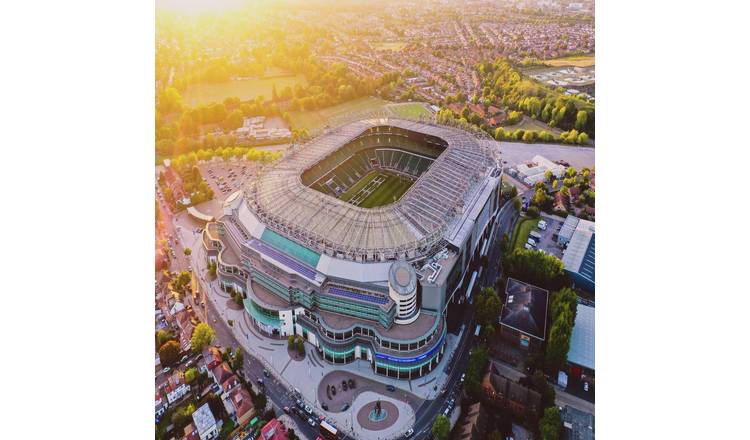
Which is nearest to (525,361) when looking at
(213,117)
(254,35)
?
(213,117)

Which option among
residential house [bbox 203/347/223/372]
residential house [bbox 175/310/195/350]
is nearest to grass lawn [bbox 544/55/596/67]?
residential house [bbox 175/310/195/350]

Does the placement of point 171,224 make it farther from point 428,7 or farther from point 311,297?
point 428,7

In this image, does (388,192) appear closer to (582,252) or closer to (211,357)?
(582,252)

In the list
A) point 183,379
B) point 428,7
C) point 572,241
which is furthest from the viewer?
point 428,7

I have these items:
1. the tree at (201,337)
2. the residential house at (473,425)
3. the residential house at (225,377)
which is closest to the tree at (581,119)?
the residential house at (473,425)

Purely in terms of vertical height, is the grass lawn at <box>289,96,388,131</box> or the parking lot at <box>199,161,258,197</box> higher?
the grass lawn at <box>289,96,388,131</box>

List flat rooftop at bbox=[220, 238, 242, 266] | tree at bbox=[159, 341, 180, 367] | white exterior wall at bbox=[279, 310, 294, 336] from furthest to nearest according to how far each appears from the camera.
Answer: flat rooftop at bbox=[220, 238, 242, 266] → white exterior wall at bbox=[279, 310, 294, 336] → tree at bbox=[159, 341, 180, 367]

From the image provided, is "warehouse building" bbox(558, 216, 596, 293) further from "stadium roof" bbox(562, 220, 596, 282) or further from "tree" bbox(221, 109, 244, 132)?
"tree" bbox(221, 109, 244, 132)
